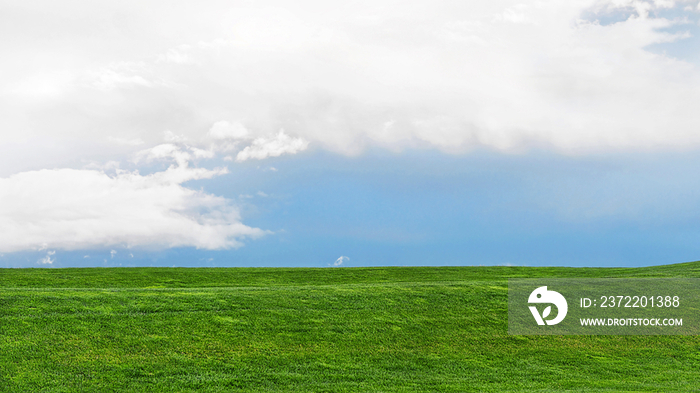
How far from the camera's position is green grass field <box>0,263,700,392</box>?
12570 millimetres

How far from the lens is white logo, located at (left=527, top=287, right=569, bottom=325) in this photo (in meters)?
19.2

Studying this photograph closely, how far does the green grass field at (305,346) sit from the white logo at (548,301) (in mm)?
1384

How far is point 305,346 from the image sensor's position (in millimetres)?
14914

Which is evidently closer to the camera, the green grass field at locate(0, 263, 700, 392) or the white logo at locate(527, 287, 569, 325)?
the green grass field at locate(0, 263, 700, 392)

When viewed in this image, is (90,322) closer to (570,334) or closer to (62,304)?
(62,304)

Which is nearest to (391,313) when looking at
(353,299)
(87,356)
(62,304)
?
(353,299)

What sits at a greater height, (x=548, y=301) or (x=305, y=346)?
(x=548, y=301)

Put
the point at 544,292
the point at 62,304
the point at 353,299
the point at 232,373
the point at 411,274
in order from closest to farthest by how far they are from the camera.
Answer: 1. the point at 232,373
2. the point at 62,304
3. the point at 353,299
4. the point at 544,292
5. the point at 411,274

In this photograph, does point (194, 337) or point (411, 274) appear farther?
point (411, 274)

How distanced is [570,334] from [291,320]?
11.1m

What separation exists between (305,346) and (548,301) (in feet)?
40.7

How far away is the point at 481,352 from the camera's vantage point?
51.7 feet

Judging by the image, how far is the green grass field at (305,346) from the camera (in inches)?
495

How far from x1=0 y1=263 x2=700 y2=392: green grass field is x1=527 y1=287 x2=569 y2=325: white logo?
4.54 ft
